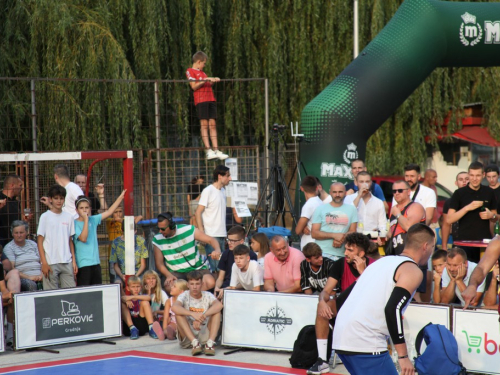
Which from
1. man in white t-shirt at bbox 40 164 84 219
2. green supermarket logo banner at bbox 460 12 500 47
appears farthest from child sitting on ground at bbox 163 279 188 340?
green supermarket logo banner at bbox 460 12 500 47

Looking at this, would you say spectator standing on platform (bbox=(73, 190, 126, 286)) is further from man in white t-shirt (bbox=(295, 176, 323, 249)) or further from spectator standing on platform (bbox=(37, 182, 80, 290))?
man in white t-shirt (bbox=(295, 176, 323, 249))

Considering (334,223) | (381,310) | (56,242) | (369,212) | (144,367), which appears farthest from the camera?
(369,212)

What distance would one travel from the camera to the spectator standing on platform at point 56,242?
10102 millimetres

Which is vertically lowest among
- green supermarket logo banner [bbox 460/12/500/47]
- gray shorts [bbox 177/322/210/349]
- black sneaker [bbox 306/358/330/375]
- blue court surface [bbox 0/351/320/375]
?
blue court surface [bbox 0/351/320/375]

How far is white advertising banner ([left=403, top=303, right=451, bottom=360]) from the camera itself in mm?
8453

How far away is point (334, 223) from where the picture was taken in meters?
10.2

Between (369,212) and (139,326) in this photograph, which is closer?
(139,326)

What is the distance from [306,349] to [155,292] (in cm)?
266

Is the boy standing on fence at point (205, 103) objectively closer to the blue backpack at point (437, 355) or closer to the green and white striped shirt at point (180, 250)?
the green and white striped shirt at point (180, 250)

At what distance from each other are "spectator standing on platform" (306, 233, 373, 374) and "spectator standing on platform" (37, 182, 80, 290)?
11.9 feet

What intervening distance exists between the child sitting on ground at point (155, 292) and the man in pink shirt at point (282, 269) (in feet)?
4.97

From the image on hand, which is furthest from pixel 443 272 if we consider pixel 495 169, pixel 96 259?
pixel 96 259

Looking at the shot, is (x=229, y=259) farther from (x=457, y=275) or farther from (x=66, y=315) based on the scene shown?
(x=457, y=275)

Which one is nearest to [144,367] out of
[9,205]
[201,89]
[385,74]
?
[9,205]
